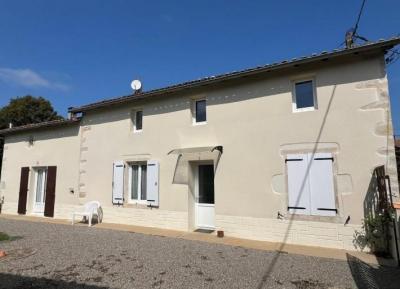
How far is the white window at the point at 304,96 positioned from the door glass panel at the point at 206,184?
3745 millimetres

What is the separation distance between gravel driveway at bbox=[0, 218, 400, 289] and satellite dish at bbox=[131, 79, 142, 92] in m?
6.96

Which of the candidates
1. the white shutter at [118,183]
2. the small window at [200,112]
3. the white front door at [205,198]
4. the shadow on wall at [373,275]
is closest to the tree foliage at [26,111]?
the white shutter at [118,183]

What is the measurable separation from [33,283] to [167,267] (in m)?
2.65

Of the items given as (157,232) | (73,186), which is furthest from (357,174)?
(73,186)

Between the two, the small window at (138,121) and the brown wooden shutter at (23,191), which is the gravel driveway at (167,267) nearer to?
the small window at (138,121)

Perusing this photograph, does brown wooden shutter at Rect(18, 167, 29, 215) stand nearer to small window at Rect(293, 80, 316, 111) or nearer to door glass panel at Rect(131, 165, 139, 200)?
door glass panel at Rect(131, 165, 139, 200)

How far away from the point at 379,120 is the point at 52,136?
14411mm

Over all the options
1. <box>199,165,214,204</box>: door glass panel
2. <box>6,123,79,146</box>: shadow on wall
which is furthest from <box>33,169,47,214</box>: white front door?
<box>199,165,214,204</box>: door glass panel

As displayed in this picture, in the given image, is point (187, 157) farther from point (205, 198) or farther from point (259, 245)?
point (259, 245)

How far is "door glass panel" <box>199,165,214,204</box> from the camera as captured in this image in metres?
10.5

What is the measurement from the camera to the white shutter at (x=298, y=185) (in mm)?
8297

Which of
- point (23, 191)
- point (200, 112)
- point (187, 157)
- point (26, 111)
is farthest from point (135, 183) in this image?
point (26, 111)

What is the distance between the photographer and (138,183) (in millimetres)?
11805

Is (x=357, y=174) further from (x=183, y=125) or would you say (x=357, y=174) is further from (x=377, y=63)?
(x=183, y=125)
